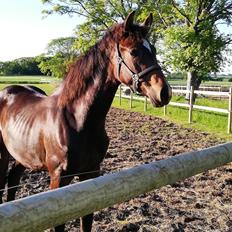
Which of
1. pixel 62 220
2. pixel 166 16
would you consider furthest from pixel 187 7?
pixel 62 220

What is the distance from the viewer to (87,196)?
1.44 m

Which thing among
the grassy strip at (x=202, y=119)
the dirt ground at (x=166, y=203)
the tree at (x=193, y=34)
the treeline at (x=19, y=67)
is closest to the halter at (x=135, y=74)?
the dirt ground at (x=166, y=203)

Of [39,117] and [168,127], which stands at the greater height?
[39,117]

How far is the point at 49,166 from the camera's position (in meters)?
3.25

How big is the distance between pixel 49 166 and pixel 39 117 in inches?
19.0

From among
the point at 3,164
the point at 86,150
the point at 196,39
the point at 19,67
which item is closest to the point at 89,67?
the point at 86,150

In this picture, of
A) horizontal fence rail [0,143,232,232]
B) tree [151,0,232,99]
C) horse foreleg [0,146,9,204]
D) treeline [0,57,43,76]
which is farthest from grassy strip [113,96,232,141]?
treeline [0,57,43,76]

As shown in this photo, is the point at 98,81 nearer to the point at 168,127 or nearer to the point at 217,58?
the point at 168,127

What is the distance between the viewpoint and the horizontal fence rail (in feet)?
4.02

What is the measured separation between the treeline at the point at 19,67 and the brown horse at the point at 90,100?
271 feet

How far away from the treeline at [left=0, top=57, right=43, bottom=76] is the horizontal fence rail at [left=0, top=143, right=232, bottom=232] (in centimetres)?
8407

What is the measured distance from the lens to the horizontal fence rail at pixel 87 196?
1.23 metres

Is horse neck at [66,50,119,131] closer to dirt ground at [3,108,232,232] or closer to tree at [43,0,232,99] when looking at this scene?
dirt ground at [3,108,232,232]

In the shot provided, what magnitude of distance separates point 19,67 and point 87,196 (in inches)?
3509
